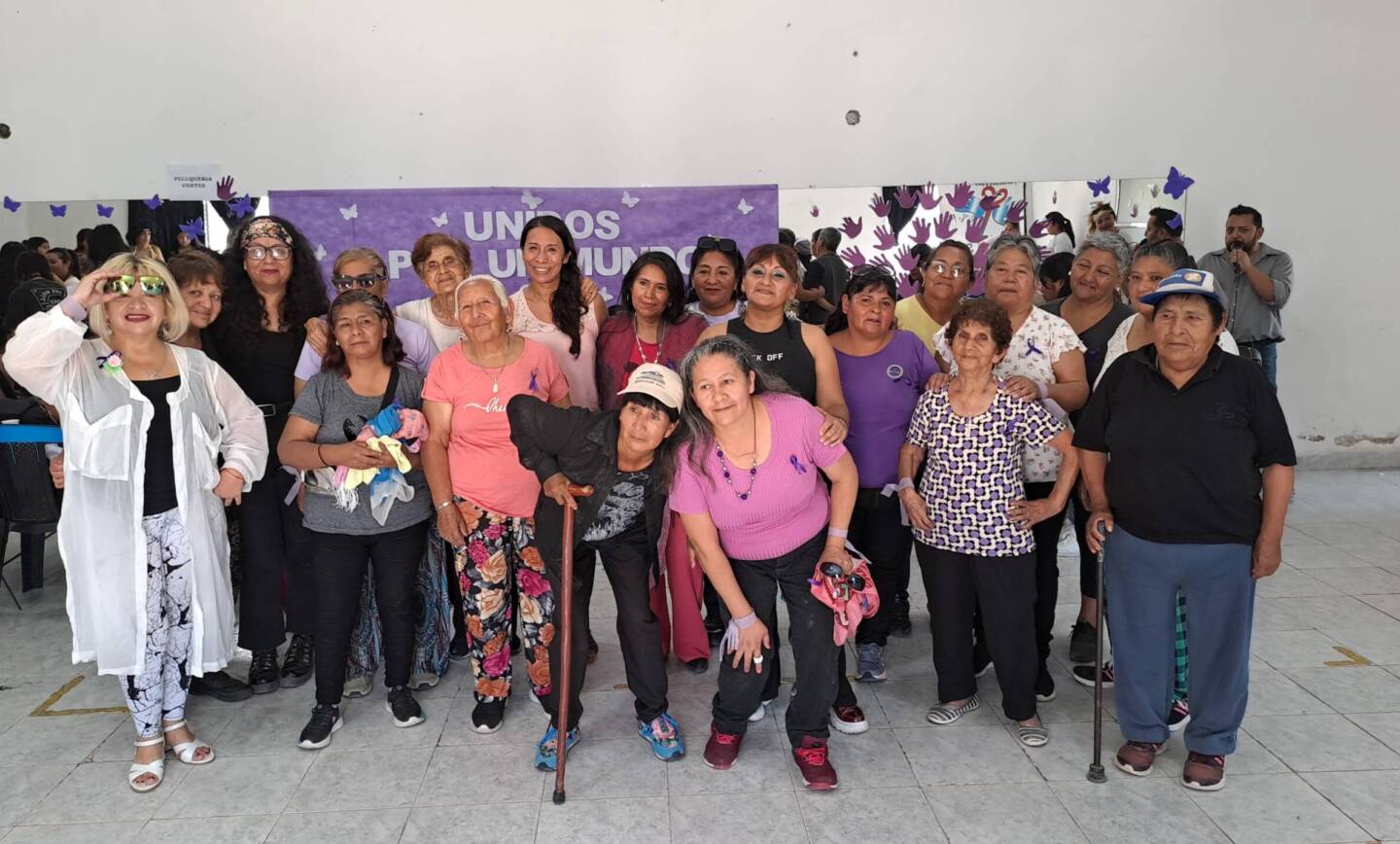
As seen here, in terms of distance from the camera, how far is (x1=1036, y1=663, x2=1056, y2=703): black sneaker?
3.25 meters

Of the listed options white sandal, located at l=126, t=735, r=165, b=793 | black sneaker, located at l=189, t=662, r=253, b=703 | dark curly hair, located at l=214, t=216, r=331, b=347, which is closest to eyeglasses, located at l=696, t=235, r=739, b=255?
dark curly hair, located at l=214, t=216, r=331, b=347

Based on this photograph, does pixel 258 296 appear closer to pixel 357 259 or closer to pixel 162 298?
pixel 357 259

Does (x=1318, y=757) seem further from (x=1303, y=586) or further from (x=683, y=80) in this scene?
(x=683, y=80)

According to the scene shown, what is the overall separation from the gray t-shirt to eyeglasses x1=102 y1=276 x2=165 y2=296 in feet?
1.67

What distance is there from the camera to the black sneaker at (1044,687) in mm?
3254

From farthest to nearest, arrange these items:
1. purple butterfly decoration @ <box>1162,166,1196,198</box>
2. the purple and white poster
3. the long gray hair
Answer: purple butterfly decoration @ <box>1162,166,1196,198</box> < the purple and white poster < the long gray hair

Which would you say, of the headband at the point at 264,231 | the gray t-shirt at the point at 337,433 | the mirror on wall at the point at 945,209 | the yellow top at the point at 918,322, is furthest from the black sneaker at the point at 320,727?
the mirror on wall at the point at 945,209

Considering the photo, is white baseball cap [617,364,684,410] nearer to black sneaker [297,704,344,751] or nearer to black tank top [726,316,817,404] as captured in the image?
black tank top [726,316,817,404]

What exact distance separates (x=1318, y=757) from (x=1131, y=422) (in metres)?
1.21

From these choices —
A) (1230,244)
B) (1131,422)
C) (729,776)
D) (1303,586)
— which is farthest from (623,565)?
(1230,244)

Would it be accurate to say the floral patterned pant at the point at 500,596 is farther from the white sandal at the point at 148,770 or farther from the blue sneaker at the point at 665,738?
the white sandal at the point at 148,770

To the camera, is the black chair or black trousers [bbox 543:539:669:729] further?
the black chair

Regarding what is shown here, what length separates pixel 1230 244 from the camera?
5.89m

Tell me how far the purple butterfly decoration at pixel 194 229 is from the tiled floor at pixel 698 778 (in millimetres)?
3121
